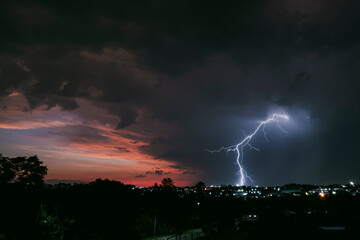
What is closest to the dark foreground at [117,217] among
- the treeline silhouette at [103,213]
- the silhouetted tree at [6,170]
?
the treeline silhouette at [103,213]

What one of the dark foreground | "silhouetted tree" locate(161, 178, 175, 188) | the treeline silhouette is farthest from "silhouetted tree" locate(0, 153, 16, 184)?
"silhouetted tree" locate(161, 178, 175, 188)

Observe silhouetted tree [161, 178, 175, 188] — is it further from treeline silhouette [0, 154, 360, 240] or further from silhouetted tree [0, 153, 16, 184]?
silhouetted tree [0, 153, 16, 184]

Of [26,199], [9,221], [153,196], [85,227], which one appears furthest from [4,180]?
[85,227]

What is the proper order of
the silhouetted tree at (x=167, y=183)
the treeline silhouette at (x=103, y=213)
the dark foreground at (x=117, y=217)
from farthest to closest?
the silhouetted tree at (x=167, y=183), the treeline silhouette at (x=103, y=213), the dark foreground at (x=117, y=217)

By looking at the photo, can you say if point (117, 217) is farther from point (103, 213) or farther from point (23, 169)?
point (23, 169)

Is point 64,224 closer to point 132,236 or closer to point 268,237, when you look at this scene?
point 132,236

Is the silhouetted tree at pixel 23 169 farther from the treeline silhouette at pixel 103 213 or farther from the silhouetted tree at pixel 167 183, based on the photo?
the silhouetted tree at pixel 167 183

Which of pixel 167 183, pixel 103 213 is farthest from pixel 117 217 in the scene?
pixel 167 183

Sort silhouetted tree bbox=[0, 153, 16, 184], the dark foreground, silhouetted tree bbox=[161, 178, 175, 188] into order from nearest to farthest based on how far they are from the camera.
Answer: the dark foreground
silhouetted tree bbox=[0, 153, 16, 184]
silhouetted tree bbox=[161, 178, 175, 188]
